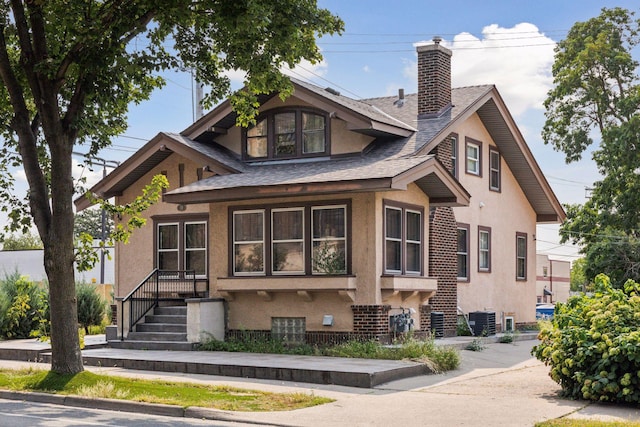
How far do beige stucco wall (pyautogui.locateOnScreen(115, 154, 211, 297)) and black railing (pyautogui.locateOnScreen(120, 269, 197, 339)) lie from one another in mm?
674

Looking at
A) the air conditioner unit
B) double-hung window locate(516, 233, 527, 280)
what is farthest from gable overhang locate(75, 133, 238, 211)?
double-hung window locate(516, 233, 527, 280)

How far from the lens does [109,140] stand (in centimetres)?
1711

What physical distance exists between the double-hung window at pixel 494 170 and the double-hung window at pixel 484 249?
1540mm

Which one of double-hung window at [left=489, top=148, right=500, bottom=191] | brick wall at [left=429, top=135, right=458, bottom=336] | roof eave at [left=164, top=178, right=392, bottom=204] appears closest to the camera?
roof eave at [left=164, top=178, right=392, bottom=204]

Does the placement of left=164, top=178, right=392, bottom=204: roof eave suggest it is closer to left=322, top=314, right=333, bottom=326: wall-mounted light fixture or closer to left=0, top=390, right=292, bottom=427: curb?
left=322, top=314, right=333, bottom=326: wall-mounted light fixture

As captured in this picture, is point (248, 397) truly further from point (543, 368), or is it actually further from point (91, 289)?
point (91, 289)

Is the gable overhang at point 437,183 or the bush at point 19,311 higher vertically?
the gable overhang at point 437,183

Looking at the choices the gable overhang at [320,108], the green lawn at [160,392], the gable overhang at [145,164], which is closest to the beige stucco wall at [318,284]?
the gable overhang at [145,164]

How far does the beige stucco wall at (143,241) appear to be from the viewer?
81.1ft

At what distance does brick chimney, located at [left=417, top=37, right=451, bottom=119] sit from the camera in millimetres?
25438

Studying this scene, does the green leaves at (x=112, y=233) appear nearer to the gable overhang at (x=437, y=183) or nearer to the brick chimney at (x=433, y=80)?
the gable overhang at (x=437, y=183)

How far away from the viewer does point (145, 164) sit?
24.8 metres

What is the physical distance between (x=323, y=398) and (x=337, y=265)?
7119 mm

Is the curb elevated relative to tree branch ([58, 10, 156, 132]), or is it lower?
lower
